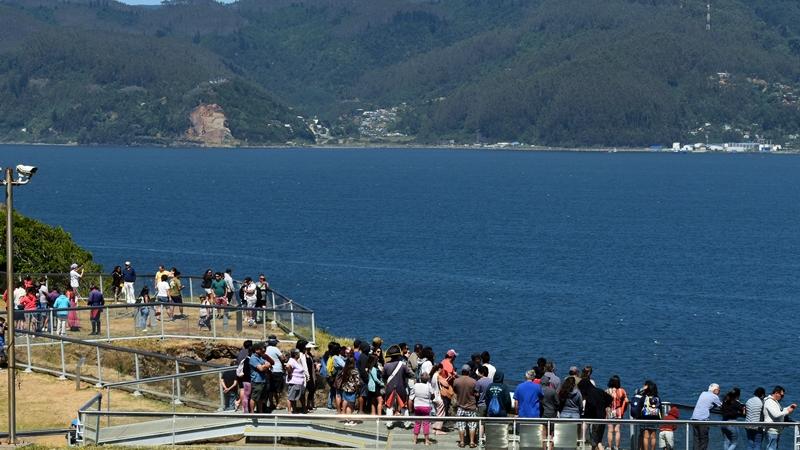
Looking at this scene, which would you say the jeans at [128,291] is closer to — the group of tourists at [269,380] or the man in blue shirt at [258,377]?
the group of tourists at [269,380]

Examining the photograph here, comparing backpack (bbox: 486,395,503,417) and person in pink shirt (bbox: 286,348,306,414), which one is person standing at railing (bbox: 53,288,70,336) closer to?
person in pink shirt (bbox: 286,348,306,414)

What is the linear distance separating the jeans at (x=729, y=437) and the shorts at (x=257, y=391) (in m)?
7.55

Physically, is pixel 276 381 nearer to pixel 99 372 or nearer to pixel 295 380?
pixel 295 380

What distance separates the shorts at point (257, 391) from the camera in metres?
22.2

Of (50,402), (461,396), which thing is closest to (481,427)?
(461,396)

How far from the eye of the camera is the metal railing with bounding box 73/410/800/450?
19.5 meters

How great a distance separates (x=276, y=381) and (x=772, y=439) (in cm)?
816

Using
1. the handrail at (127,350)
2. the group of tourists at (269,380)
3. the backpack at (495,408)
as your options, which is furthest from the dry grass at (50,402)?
the backpack at (495,408)

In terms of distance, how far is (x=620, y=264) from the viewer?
9669cm

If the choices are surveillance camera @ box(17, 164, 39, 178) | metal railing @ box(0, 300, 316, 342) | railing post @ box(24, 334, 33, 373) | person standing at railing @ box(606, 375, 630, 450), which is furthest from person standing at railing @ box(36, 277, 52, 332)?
person standing at railing @ box(606, 375, 630, 450)

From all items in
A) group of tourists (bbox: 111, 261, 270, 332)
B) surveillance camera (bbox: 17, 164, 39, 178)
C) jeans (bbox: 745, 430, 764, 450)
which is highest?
surveillance camera (bbox: 17, 164, 39, 178)

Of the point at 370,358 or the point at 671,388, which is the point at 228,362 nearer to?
the point at 370,358

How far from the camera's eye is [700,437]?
64.4 feet

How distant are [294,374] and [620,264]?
250 feet
